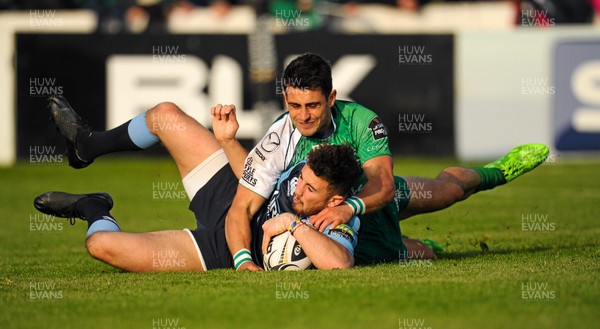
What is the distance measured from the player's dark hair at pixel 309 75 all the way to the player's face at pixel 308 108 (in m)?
0.04

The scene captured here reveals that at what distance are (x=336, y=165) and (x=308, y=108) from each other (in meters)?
0.63

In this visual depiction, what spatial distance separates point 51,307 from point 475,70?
15610 millimetres

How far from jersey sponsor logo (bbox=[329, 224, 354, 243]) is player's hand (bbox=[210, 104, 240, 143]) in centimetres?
116

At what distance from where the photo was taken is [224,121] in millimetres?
8625

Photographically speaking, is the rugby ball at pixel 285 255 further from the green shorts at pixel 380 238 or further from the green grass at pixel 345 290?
the green shorts at pixel 380 238

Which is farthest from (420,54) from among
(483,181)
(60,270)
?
(60,270)

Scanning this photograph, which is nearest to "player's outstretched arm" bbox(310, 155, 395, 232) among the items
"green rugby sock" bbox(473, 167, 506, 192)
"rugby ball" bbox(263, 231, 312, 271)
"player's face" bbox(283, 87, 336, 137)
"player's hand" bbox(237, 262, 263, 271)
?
"rugby ball" bbox(263, 231, 312, 271)

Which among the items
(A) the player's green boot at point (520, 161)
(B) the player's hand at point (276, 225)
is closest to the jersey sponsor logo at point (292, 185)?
(B) the player's hand at point (276, 225)

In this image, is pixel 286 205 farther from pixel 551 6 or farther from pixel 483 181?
pixel 551 6

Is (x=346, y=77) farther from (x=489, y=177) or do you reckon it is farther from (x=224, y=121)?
(x=224, y=121)

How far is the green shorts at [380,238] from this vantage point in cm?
882

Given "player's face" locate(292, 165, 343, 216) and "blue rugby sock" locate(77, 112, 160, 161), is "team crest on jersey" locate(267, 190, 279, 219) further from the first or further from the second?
"blue rugby sock" locate(77, 112, 160, 161)

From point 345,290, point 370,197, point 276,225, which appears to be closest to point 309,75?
point 370,197

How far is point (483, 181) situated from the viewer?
988 centimetres
